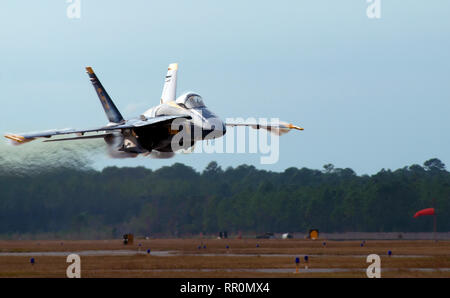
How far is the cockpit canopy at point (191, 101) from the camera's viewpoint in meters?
48.5

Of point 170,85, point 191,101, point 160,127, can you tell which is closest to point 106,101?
point 170,85

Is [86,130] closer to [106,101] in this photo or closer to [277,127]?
[106,101]

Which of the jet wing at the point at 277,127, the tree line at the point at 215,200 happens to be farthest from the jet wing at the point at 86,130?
the tree line at the point at 215,200

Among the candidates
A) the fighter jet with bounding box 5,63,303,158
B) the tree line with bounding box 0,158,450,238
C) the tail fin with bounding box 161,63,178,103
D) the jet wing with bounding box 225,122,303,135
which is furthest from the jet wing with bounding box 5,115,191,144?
the tree line with bounding box 0,158,450,238

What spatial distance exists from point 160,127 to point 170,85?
747 centimetres

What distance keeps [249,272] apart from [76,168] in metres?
27.9

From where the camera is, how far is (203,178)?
4085 inches

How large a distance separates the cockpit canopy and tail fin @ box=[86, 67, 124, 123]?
18.3ft

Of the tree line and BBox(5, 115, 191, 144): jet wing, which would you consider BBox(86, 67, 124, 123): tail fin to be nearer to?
BBox(5, 115, 191, 144): jet wing

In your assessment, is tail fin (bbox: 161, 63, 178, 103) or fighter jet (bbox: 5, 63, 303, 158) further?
tail fin (bbox: 161, 63, 178, 103)

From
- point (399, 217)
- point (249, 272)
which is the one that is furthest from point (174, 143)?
point (399, 217)

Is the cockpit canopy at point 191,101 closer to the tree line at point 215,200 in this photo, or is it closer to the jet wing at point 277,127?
the jet wing at point 277,127

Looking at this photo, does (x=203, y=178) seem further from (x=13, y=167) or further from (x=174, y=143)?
(x=174, y=143)

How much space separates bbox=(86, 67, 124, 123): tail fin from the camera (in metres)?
52.6
